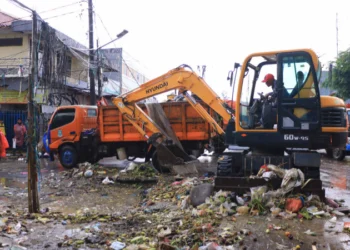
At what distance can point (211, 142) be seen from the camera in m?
11.1

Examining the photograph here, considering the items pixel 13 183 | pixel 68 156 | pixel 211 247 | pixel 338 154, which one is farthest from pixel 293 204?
pixel 338 154

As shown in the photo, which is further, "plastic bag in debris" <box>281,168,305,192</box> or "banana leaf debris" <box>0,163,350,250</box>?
"plastic bag in debris" <box>281,168,305,192</box>

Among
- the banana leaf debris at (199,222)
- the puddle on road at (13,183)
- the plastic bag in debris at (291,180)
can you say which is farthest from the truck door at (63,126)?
the plastic bag in debris at (291,180)

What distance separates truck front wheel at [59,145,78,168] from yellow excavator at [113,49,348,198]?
6709 millimetres

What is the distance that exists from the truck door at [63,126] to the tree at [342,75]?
15.7 meters

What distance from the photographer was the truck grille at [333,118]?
5902mm

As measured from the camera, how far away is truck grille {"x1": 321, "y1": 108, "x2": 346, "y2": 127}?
19.4ft

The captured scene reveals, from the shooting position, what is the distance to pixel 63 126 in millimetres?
11961

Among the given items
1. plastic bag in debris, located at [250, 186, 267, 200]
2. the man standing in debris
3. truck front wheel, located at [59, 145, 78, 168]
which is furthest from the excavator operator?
the man standing in debris

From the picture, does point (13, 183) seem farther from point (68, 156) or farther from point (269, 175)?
point (269, 175)

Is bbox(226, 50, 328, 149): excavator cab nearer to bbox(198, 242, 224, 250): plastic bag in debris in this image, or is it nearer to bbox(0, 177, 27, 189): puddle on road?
bbox(198, 242, 224, 250): plastic bag in debris

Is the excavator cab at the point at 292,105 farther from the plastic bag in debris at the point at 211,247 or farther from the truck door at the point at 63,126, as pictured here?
the truck door at the point at 63,126

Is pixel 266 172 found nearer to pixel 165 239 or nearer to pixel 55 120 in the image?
pixel 165 239

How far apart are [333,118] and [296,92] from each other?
762mm
